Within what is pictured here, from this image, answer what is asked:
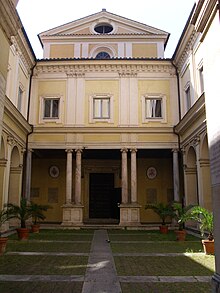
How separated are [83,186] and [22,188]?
15.5 feet

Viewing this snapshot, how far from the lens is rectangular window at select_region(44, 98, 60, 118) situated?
19.0 m

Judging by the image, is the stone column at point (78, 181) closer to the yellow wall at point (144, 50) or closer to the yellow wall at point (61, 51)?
the yellow wall at point (61, 51)

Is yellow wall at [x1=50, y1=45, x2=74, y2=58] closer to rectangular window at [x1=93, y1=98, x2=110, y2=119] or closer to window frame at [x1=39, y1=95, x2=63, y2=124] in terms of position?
window frame at [x1=39, y1=95, x2=63, y2=124]

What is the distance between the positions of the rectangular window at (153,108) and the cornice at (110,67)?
1.77 metres

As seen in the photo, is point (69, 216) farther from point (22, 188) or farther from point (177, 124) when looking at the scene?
point (177, 124)

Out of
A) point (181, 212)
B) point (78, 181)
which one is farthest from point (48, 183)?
point (181, 212)

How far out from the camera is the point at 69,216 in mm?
17469

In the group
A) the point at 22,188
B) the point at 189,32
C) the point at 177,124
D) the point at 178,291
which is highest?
the point at 189,32

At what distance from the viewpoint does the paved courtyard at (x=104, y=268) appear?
18.9 ft

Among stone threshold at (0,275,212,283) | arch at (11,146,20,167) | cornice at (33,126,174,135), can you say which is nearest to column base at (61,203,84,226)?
arch at (11,146,20,167)

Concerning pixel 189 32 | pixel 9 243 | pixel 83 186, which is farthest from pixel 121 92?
pixel 9 243

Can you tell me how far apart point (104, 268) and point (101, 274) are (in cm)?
59

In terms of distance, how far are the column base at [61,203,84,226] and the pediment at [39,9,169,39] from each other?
12.2 metres

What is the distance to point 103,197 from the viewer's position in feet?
71.6
